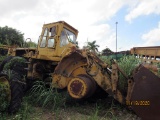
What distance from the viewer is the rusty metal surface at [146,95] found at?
5.80 meters

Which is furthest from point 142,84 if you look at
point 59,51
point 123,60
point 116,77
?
point 59,51

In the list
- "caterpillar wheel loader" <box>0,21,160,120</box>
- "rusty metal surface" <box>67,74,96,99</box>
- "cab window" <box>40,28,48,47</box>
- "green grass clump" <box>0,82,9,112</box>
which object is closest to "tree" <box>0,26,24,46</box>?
"caterpillar wheel loader" <box>0,21,160,120</box>

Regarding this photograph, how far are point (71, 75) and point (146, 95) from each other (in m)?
2.48

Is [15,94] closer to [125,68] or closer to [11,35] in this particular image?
[125,68]

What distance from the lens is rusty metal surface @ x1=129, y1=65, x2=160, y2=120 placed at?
5.80 m

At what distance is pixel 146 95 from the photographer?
232 inches

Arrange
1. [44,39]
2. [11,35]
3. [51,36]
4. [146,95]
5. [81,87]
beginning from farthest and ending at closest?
[11,35], [44,39], [51,36], [81,87], [146,95]

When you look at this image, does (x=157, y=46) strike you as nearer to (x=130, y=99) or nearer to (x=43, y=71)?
(x=43, y=71)

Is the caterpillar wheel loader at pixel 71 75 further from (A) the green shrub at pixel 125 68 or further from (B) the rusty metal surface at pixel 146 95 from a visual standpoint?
(A) the green shrub at pixel 125 68

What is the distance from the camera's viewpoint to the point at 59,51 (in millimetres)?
8508

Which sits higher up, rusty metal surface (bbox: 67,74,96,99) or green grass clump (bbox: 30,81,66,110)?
rusty metal surface (bbox: 67,74,96,99)

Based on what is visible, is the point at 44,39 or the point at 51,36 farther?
the point at 44,39
